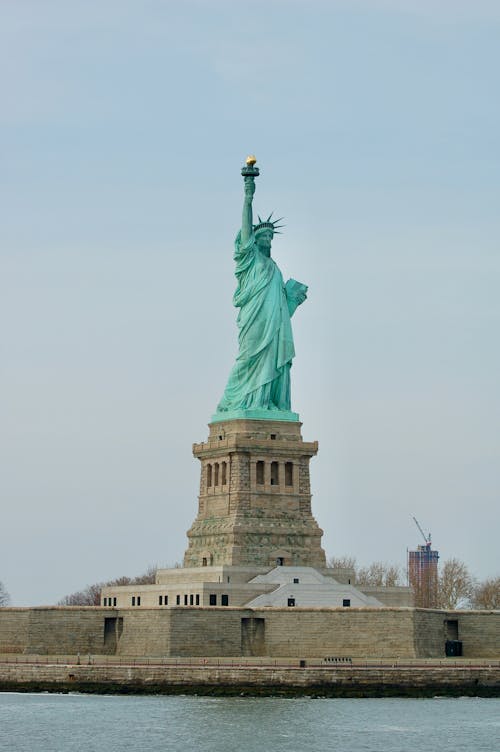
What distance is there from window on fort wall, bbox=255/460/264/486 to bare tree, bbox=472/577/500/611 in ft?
74.2

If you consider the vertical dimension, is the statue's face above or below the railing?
above

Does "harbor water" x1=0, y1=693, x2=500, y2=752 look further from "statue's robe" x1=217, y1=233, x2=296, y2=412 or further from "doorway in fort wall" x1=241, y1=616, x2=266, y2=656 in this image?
"statue's robe" x1=217, y1=233, x2=296, y2=412

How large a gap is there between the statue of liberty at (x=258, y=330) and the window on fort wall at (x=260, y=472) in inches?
85.9

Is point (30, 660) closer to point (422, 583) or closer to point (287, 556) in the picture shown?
point (287, 556)

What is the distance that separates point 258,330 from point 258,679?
20.2 m

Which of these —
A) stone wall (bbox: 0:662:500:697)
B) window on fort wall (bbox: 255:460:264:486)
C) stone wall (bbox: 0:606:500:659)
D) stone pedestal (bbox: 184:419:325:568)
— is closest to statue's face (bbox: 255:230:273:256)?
stone pedestal (bbox: 184:419:325:568)

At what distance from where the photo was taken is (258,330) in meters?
87.4

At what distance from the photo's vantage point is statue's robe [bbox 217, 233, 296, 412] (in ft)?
286

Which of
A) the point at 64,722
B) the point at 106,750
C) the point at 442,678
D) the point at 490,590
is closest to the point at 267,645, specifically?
the point at 442,678

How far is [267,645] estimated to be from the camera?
78250 millimetres

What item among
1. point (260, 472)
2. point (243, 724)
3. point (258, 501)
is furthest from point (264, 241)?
point (243, 724)

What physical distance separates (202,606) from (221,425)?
36.7 ft

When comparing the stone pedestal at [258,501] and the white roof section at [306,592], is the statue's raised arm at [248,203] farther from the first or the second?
the white roof section at [306,592]

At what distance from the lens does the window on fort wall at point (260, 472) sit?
85.8 metres
